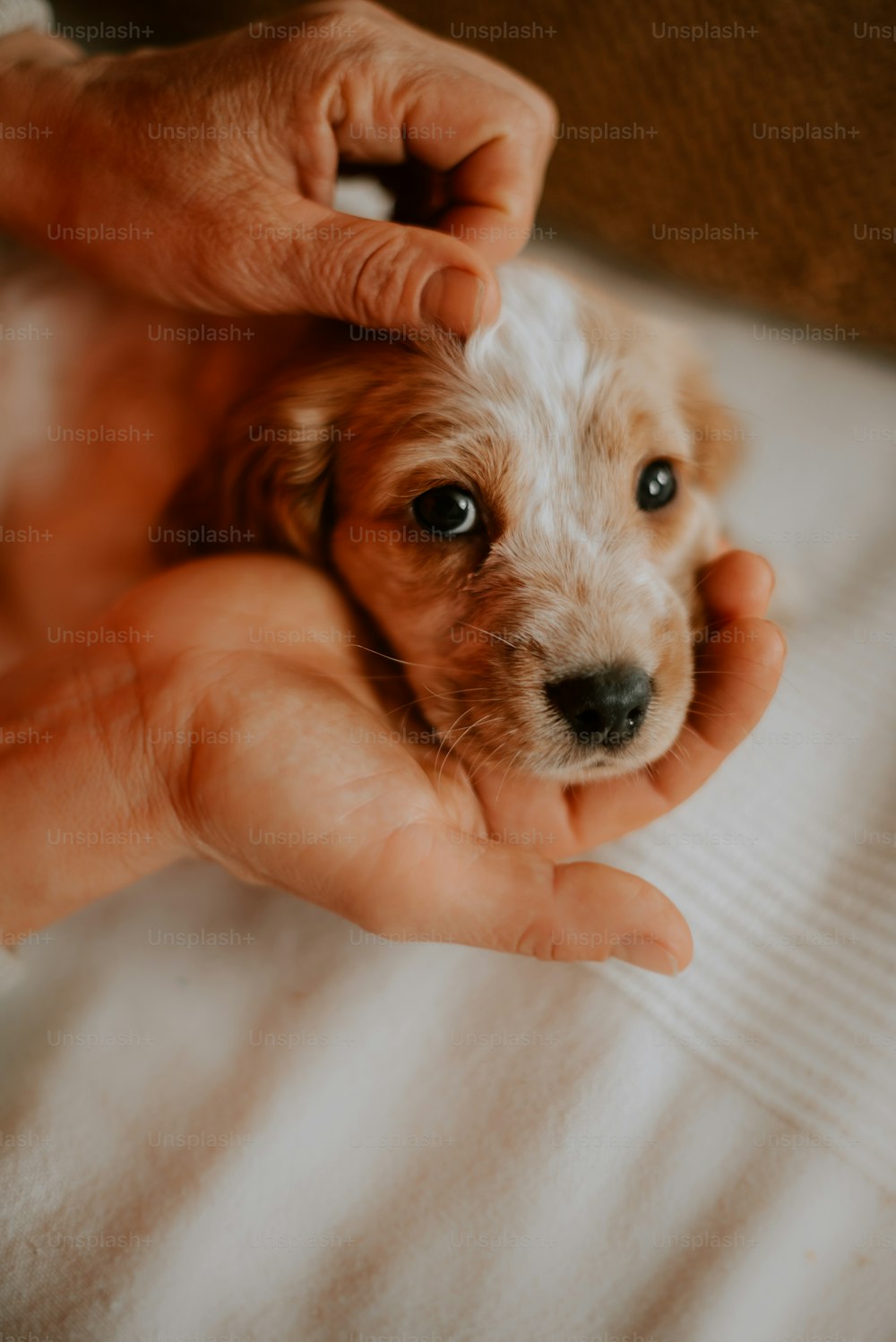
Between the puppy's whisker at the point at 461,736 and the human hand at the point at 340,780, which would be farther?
the puppy's whisker at the point at 461,736

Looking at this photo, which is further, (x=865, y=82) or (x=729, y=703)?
(x=865, y=82)

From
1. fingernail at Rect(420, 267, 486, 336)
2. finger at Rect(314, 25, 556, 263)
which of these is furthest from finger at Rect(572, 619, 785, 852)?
finger at Rect(314, 25, 556, 263)

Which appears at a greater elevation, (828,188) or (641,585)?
(828,188)

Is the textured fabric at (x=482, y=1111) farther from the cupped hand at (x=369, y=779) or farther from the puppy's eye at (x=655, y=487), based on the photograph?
the puppy's eye at (x=655, y=487)

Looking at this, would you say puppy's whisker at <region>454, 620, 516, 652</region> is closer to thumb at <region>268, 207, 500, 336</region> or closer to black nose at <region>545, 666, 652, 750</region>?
black nose at <region>545, 666, 652, 750</region>

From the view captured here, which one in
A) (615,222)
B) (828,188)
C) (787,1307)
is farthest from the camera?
(615,222)

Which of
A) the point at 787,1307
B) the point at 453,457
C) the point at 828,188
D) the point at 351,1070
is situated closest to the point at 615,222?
the point at 828,188

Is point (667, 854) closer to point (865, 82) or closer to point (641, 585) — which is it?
point (641, 585)

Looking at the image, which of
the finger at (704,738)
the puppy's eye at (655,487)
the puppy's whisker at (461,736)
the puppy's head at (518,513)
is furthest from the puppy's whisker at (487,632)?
the puppy's eye at (655,487)

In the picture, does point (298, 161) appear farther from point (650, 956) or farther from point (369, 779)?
point (650, 956)
